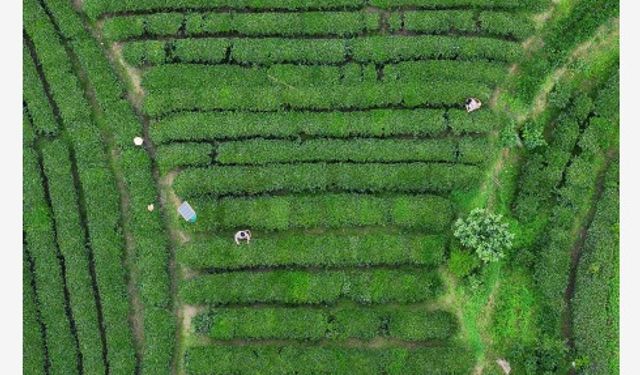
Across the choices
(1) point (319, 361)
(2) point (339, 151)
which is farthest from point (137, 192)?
(1) point (319, 361)

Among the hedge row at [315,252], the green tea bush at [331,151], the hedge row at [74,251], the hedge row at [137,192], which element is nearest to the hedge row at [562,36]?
the green tea bush at [331,151]

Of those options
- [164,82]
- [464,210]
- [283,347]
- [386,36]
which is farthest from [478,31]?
[283,347]

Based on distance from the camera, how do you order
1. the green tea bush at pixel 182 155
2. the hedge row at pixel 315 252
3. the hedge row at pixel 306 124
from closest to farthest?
the hedge row at pixel 315 252
the green tea bush at pixel 182 155
the hedge row at pixel 306 124

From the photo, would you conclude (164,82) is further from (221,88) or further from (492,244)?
(492,244)

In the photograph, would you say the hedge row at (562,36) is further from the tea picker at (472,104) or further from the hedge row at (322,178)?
the hedge row at (322,178)

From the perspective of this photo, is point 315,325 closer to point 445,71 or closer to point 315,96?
point 315,96

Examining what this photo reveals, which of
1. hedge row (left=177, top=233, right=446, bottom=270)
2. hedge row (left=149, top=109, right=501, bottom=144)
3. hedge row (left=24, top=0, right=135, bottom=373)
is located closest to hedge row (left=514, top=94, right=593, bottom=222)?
hedge row (left=149, top=109, right=501, bottom=144)
